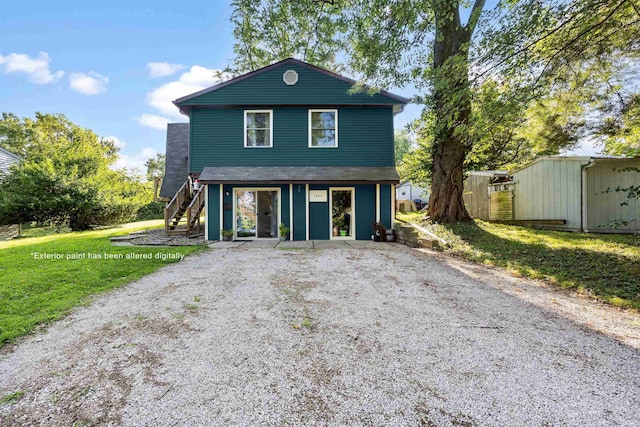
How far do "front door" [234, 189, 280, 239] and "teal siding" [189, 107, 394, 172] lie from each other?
4.07ft

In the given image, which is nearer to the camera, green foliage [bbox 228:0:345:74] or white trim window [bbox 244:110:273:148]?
white trim window [bbox 244:110:273:148]

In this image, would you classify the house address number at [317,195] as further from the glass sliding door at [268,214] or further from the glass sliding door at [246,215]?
the glass sliding door at [246,215]

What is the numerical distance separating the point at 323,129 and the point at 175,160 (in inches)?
338

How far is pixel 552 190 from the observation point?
1005 cm

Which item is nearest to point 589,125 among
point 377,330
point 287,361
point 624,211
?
point 624,211

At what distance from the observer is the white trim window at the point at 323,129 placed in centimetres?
1052

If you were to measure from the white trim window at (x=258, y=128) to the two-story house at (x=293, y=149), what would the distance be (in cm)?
4

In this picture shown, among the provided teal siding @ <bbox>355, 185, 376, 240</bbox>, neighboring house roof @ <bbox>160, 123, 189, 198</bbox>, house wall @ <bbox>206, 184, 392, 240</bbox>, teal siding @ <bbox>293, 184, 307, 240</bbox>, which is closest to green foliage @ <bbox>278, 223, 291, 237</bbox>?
house wall @ <bbox>206, 184, 392, 240</bbox>

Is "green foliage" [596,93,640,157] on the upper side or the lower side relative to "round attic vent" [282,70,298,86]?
lower

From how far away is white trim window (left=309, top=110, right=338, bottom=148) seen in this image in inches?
414

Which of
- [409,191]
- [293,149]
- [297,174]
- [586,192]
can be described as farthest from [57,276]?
[409,191]

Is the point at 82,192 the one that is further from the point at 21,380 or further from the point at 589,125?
the point at 589,125

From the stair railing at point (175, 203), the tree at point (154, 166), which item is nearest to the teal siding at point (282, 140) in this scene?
the stair railing at point (175, 203)

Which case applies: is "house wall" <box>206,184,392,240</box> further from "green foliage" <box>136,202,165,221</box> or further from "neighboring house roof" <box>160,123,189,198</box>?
"green foliage" <box>136,202,165,221</box>
